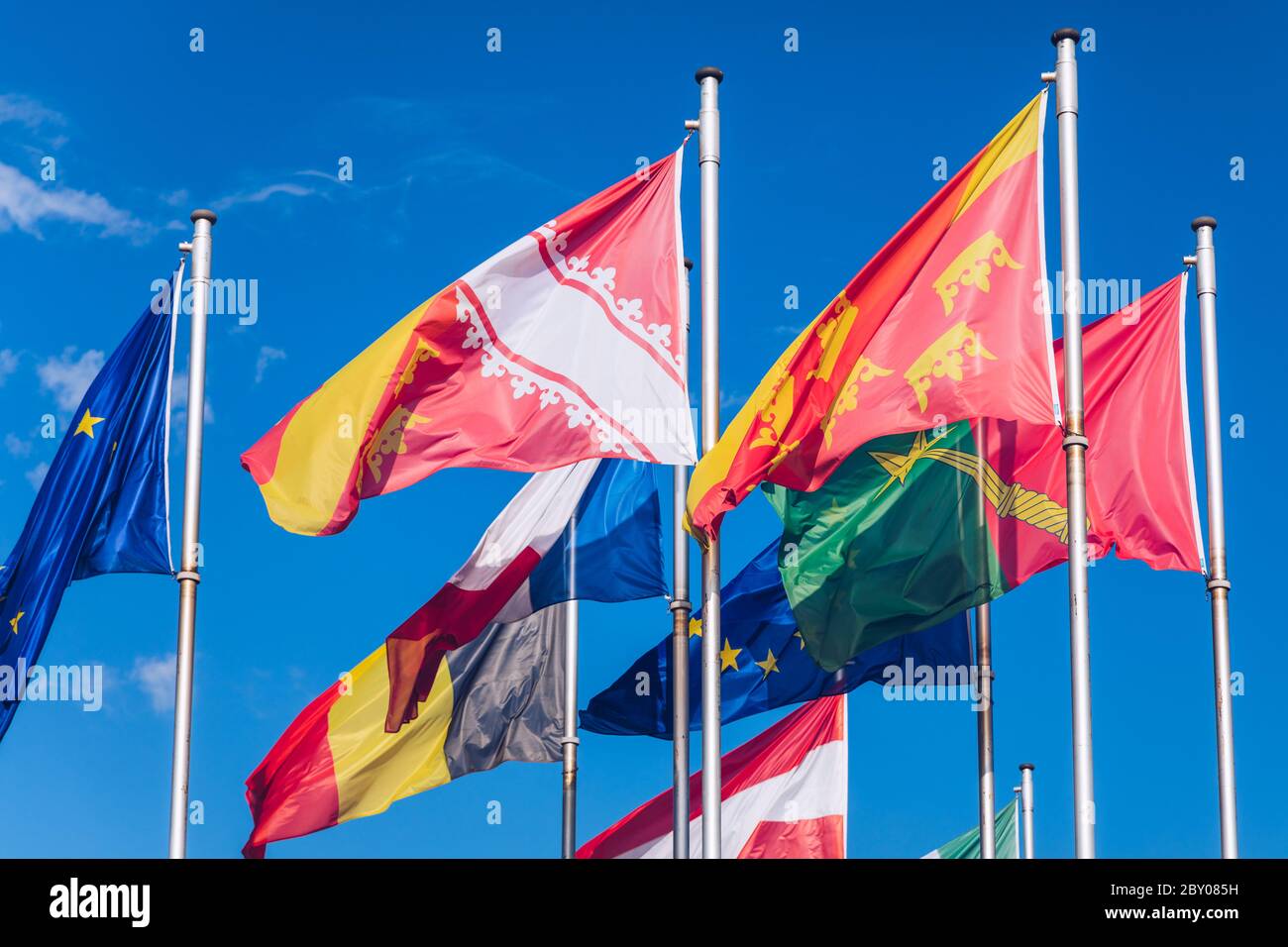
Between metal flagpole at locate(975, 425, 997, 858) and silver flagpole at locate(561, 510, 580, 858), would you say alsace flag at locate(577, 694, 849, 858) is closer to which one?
silver flagpole at locate(561, 510, 580, 858)

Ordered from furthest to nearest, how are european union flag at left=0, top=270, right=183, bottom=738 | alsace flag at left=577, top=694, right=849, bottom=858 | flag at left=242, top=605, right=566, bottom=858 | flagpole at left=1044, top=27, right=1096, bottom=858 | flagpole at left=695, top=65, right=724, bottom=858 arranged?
alsace flag at left=577, top=694, right=849, bottom=858 < flag at left=242, top=605, right=566, bottom=858 < european union flag at left=0, top=270, right=183, bottom=738 < flagpole at left=695, top=65, right=724, bottom=858 < flagpole at left=1044, top=27, right=1096, bottom=858

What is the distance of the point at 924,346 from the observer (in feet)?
68.6

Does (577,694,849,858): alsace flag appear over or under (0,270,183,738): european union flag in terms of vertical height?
under

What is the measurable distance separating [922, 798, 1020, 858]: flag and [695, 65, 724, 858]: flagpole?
1005 cm

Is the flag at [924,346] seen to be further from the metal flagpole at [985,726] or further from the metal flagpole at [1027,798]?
the metal flagpole at [1027,798]

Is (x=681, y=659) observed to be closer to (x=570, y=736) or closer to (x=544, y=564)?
(x=544, y=564)

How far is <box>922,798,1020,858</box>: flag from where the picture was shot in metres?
31.3

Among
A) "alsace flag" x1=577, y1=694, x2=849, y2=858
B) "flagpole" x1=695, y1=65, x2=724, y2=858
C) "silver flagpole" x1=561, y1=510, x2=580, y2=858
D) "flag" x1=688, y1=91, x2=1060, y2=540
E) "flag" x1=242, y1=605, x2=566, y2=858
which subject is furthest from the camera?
"alsace flag" x1=577, y1=694, x2=849, y2=858

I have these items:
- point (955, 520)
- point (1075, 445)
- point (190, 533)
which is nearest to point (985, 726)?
point (955, 520)

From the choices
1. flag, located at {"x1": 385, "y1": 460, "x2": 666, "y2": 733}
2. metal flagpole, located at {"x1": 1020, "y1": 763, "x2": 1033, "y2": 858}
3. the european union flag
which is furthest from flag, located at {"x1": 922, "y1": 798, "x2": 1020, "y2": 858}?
the european union flag

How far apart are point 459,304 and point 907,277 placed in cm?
479

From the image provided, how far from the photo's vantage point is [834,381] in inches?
842

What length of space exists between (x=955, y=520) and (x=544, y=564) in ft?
19.1
